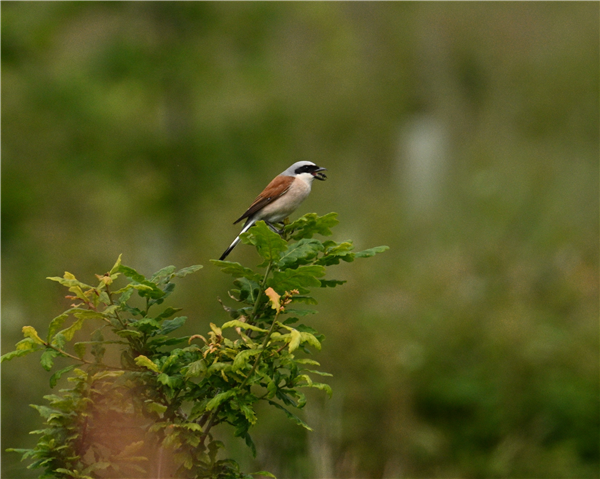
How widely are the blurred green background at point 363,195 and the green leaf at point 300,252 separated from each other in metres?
2.07

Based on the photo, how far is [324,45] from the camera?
16766mm

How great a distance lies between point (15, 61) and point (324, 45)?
6851 millimetres

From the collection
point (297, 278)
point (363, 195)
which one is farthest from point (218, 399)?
point (363, 195)

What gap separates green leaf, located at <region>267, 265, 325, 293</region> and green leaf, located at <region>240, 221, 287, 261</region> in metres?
0.07

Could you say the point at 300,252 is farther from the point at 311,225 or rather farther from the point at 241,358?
the point at 241,358

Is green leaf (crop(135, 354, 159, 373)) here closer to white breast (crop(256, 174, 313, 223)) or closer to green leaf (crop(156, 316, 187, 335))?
green leaf (crop(156, 316, 187, 335))

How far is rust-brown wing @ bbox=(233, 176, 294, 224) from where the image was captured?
309 cm

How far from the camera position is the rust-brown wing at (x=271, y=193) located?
3.09m

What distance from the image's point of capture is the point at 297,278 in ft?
7.76

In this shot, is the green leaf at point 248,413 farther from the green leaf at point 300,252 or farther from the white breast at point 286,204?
the white breast at point 286,204

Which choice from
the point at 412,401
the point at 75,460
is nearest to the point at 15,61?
the point at 412,401

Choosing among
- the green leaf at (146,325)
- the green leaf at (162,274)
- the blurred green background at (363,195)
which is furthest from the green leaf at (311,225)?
the blurred green background at (363,195)

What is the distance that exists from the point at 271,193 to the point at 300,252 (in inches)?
31.9

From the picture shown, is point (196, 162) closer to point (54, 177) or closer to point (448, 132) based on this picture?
point (54, 177)
